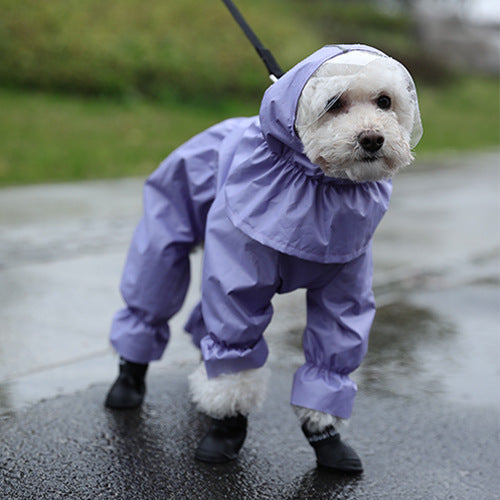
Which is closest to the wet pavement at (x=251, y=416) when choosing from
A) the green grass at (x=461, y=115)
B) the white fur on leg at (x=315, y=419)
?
the white fur on leg at (x=315, y=419)

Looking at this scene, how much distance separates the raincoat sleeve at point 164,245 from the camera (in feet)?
11.2

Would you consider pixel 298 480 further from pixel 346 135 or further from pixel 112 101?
pixel 112 101

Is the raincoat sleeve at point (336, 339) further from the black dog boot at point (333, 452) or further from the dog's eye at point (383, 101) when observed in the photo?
the dog's eye at point (383, 101)

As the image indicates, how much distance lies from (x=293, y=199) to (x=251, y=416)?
3.83 ft

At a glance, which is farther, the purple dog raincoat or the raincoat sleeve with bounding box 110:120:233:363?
the raincoat sleeve with bounding box 110:120:233:363

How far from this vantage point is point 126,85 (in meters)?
14.1

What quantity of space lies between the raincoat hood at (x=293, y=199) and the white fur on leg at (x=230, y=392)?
21.5 inches

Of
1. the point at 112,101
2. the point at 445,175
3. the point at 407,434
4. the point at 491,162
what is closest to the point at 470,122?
the point at 491,162

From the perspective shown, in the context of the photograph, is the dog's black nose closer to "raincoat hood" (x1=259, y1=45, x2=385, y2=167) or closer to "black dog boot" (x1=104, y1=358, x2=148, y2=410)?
"raincoat hood" (x1=259, y1=45, x2=385, y2=167)

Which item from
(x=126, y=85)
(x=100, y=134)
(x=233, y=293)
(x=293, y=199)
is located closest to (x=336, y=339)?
(x=233, y=293)

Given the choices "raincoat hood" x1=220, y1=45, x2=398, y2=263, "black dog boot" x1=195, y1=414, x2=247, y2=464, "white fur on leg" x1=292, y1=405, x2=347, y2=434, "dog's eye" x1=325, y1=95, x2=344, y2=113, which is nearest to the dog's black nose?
"dog's eye" x1=325, y1=95, x2=344, y2=113

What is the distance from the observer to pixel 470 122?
1980 centimetres

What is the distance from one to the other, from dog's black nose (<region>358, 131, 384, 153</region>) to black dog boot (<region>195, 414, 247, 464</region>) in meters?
1.17

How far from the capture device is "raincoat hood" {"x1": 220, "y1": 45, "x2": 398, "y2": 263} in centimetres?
275
